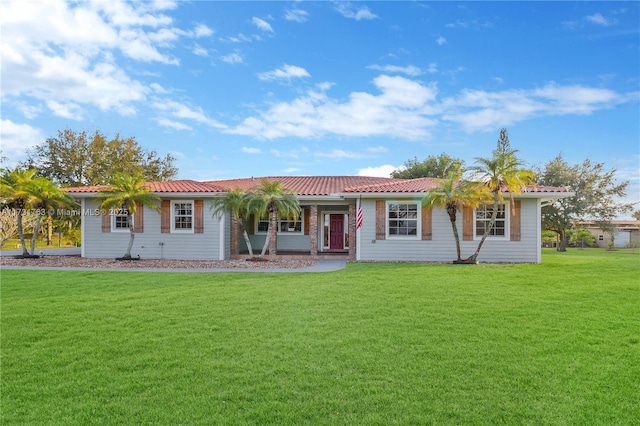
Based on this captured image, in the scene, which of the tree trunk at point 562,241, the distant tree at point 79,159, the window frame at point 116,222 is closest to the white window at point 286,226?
the window frame at point 116,222

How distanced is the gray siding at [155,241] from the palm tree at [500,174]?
11146 mm

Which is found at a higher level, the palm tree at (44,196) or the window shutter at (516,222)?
the palm tree at (44,196)

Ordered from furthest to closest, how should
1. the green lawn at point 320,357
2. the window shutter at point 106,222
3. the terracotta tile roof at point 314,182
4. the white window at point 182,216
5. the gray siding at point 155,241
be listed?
the terracotta tile roof at point 314,182
the window shutter at point 106,222
the white window at point 182,216
the gray siding at point 155,241
the green lawn at point 320,357

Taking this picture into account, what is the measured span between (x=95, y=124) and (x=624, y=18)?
3547cm

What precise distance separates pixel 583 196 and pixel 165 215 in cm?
3096

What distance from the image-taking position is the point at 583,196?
3095 centimetres

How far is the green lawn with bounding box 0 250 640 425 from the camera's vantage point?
3510 millimetres

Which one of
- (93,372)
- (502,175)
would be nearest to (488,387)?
(93,372)

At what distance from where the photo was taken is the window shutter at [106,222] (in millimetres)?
17891

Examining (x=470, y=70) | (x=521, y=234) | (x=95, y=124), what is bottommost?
(x=521, y=234)

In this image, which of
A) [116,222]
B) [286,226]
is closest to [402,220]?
[286,226]

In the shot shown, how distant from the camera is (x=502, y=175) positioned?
578 inches

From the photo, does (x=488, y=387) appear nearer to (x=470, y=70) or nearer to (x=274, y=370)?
(x=274, y=370)

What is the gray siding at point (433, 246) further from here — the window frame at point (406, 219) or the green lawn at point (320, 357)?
the green lawn at point (320, 357)
